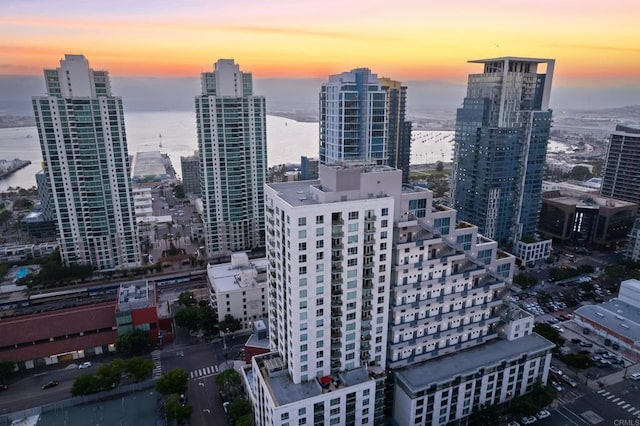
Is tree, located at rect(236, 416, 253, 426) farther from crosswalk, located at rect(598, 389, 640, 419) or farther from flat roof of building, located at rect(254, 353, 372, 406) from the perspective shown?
crosswalk, located at rect(598, 389, 640, 419)

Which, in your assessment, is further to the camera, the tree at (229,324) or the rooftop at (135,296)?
the tree at (229,324)

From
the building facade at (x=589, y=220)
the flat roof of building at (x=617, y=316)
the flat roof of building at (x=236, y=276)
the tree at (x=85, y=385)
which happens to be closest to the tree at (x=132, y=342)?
the tree at (x=85, y=385)

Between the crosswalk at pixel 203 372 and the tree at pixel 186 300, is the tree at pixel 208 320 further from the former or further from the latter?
the crosswalk at pixel 203 372

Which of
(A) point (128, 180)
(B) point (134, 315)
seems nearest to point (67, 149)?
(A) point (128, 180)

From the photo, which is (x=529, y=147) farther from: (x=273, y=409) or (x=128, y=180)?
(x=128, y=180)

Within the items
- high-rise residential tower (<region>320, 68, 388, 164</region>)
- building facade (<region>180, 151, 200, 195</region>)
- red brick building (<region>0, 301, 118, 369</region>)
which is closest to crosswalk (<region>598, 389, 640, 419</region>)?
high-rise residential tower (<region>320, 68, 388, 164</region>)

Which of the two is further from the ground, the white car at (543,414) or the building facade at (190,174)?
the building facade at (190,174)

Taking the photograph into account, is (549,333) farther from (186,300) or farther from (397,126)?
(397,126)
